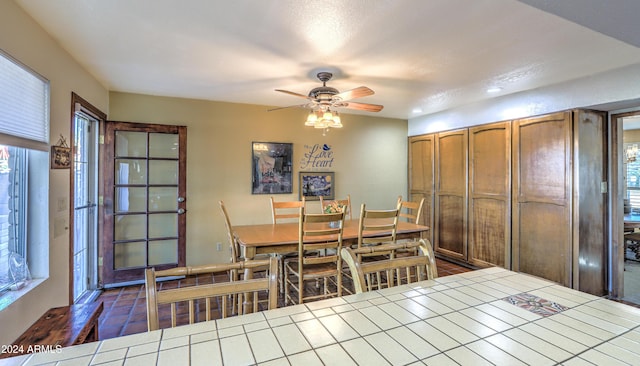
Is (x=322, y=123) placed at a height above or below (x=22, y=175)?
above

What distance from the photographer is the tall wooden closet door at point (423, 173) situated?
493cm

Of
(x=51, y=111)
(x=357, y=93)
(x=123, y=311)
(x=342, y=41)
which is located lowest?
(x=123, y=311)

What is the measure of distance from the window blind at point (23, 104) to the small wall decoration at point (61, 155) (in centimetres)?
12

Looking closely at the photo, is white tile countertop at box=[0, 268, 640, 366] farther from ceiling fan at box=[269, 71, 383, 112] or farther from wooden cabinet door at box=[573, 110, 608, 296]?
wooden cabinet door at box=[573, 110, 608, 296]

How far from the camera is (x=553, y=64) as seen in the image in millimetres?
2750

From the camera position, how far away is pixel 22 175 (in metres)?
2.10

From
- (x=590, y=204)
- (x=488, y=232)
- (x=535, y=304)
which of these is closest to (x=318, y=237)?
(x=535, y=304)

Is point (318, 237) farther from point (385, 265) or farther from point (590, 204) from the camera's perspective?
point (590, 204)

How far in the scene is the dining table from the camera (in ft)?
8.60

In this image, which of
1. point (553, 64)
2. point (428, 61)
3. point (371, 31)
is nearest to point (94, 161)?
point (371, 31)

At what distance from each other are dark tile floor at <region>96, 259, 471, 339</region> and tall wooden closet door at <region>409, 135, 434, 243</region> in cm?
294

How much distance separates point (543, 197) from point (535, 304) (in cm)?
283

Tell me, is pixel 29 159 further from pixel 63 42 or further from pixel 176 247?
pixel 176 247

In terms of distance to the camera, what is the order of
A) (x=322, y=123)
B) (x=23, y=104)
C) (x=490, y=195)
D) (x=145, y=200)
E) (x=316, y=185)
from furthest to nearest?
(x=316, y=185) → (x=490, y=195) → (x=145, y=200) → (x=322, y=123) → (x=23, y=104)
